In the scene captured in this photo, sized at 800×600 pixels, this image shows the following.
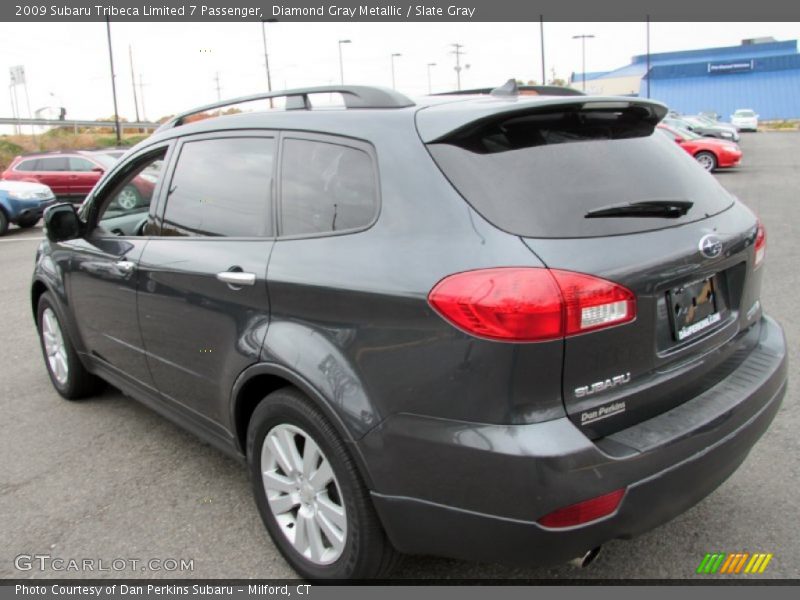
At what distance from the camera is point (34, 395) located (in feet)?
16.0

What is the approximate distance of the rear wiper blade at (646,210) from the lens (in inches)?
87.6

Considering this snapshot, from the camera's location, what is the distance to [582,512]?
6.65ft

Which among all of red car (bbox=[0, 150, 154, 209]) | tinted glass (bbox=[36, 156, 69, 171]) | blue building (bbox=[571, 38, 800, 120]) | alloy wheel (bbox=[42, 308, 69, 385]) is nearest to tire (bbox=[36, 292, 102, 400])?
alloy wheel (bbox=[42, 308, 69, 385])

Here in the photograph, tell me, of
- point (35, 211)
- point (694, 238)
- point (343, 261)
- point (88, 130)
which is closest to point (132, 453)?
point (343, 261)

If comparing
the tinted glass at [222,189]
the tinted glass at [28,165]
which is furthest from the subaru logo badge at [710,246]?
the tinted glass at [28,165]

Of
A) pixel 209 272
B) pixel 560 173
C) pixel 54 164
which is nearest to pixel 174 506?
pixel 209 272

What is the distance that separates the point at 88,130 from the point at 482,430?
59792 mm

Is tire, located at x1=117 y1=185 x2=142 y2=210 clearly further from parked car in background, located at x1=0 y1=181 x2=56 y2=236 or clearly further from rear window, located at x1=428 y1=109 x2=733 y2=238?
parked car in background, located at x1=0 y1=181 x2=56 y2=236

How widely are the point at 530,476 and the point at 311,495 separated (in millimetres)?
954

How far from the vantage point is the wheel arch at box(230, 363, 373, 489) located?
2305 millimetres

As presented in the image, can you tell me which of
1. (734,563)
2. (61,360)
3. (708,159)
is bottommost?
(734,563)

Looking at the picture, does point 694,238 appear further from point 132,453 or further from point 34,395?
point 34,395

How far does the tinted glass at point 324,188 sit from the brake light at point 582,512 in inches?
43.5

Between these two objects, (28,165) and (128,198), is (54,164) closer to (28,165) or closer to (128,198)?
(28,165)
